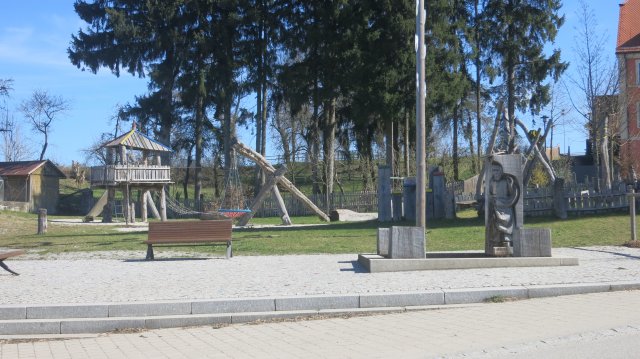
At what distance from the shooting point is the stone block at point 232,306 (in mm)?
9484

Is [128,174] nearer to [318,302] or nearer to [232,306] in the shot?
[232,306]

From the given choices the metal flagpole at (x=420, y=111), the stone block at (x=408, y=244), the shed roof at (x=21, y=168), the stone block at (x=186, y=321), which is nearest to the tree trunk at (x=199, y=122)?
the shed roof at (x=21, y=168)

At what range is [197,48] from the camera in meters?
45.8

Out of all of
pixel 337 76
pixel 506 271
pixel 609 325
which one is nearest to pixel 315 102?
pixel 337 76

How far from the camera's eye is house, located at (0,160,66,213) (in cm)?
5016

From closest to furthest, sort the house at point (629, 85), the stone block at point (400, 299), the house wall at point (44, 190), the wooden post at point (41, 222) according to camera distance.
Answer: the stone block at point (400, 299), the wooden post at point (41, 222), the house at point (629, 85), the house wall at point (44, 190)

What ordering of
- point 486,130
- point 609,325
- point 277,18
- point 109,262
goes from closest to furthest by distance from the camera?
point 609,325
point 109,262
point 277,18
point 486,130

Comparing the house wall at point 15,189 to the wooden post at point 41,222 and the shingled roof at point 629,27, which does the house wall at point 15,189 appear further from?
the shingled roof at point 629,27

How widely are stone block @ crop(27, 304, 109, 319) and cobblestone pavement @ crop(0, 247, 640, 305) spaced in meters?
0.47

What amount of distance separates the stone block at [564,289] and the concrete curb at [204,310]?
708 millimetres

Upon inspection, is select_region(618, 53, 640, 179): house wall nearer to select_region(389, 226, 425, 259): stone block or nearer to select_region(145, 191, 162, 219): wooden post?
select_region(389, 226, 425, 259): stone block

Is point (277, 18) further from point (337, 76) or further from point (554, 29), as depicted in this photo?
point (554, 29)

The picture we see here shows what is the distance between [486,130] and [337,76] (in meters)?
21.1

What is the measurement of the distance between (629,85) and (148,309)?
3176 cm
